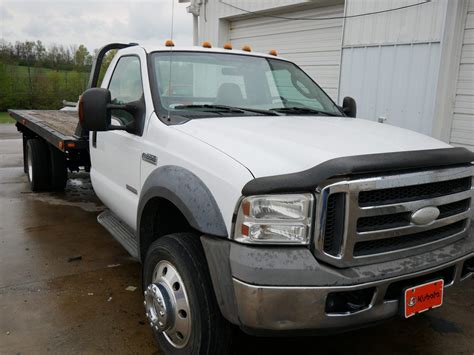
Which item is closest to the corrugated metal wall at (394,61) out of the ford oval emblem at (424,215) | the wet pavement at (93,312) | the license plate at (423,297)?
the wet pavement at (93,312)

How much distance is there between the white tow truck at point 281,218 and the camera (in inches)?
81.0

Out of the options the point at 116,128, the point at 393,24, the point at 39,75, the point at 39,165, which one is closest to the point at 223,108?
the point at 116,128

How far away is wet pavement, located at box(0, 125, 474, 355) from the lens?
9.82ft

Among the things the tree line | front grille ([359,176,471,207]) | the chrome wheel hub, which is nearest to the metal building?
front grille ([359,176,471,207])

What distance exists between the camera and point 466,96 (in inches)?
226

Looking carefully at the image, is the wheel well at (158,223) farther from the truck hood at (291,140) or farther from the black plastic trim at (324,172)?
the black plastic trim at (324,172)

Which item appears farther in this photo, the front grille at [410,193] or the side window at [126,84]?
the side window at [126,84]

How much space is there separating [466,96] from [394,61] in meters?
1.17

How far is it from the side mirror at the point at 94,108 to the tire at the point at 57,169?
382 centimetres

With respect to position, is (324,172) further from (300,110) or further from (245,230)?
(300,110)

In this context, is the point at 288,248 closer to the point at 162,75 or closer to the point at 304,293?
the point at 304,293

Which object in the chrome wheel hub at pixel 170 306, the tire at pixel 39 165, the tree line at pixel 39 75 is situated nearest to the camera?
the chrome wheel hub at pixel 170 306

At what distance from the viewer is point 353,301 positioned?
2.17 meters

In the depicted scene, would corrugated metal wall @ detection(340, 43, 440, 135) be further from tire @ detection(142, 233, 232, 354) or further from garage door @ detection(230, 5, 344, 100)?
tire @ detection(142, 233, 232, 354)
